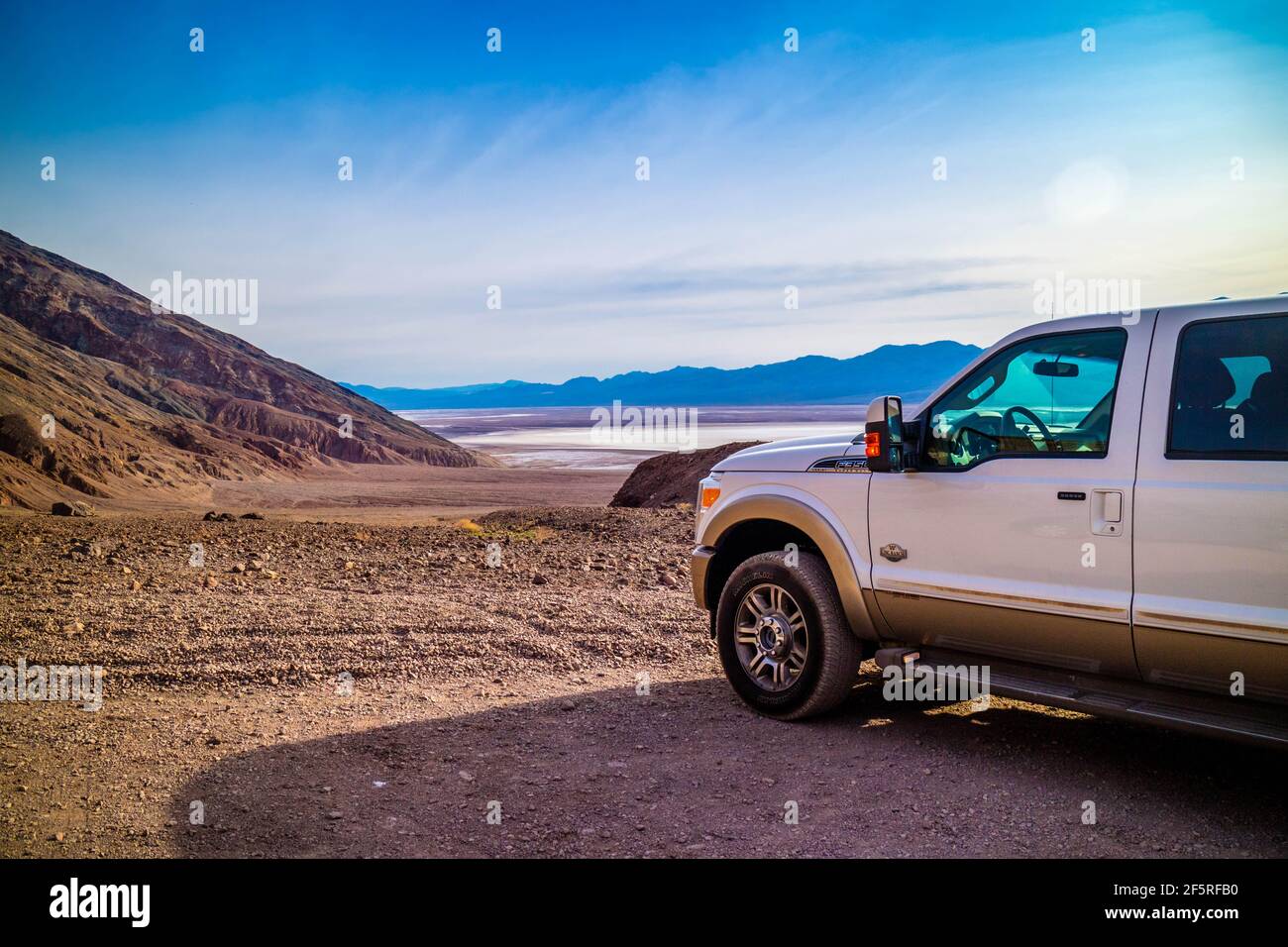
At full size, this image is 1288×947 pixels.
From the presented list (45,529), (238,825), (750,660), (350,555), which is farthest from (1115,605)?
(45,529)

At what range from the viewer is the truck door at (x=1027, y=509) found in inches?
181

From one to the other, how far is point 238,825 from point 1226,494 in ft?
14.6

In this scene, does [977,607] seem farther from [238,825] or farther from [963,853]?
[238,825]

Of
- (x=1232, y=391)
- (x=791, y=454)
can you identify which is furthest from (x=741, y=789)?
(x=1232, y=391)

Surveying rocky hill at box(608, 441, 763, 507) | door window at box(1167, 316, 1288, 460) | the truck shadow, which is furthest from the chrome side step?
rocky hill at box(608, 441, 763, 507)

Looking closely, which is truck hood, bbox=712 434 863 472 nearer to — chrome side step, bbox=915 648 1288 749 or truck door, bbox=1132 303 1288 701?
chrome side step, bbox=915 648 1288 749

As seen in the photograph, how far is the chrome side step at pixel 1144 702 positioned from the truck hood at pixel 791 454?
4.51 ft

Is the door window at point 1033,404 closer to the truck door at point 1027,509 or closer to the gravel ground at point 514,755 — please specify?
the truck door at point 1027,509

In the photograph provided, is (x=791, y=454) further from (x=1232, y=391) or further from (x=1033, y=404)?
(x=1232, y=391)

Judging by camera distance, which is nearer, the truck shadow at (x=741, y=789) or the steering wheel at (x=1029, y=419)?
the truck shadow at (x=741, y=789)

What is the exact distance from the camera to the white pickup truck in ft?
13.8

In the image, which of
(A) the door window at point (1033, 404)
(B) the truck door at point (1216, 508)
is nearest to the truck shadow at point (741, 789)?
(B) the truck door at point (1216, 508)

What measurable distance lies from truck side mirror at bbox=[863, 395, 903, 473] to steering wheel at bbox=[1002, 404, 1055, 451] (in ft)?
1.70

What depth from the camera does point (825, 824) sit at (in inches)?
180
